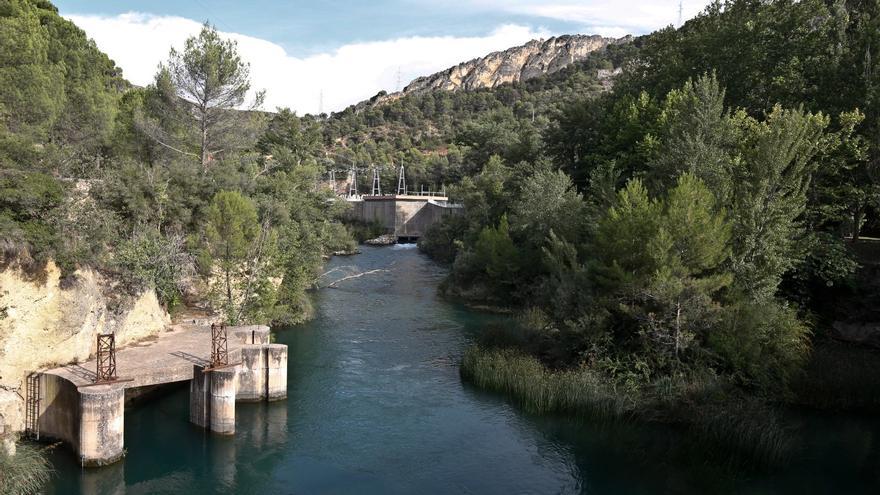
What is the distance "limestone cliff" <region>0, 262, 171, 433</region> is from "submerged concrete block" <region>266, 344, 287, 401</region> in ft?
17.1

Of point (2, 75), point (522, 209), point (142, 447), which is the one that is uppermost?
point (2, 75)

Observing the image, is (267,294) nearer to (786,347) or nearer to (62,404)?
(62,404)

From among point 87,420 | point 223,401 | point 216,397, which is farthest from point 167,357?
point 87,420

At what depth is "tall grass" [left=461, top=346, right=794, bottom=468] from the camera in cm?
1980

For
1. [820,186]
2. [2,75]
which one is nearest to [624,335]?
[820,186]

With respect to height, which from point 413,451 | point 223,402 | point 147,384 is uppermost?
point 147,384

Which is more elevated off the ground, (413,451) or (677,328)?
(677,328)

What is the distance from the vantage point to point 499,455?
20.0 m

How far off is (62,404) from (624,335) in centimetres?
1899

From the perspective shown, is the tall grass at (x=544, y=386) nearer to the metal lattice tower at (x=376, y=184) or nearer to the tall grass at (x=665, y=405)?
the tall grass at (x=665, y=405)

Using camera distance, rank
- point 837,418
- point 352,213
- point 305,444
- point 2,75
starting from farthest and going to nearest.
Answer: point 352,213 < point 2,75 < point 837,418 < point 305,444

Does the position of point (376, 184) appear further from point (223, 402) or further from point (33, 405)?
point (33, 405)

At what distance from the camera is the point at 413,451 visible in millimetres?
20078

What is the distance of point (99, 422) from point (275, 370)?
688 centimetres
